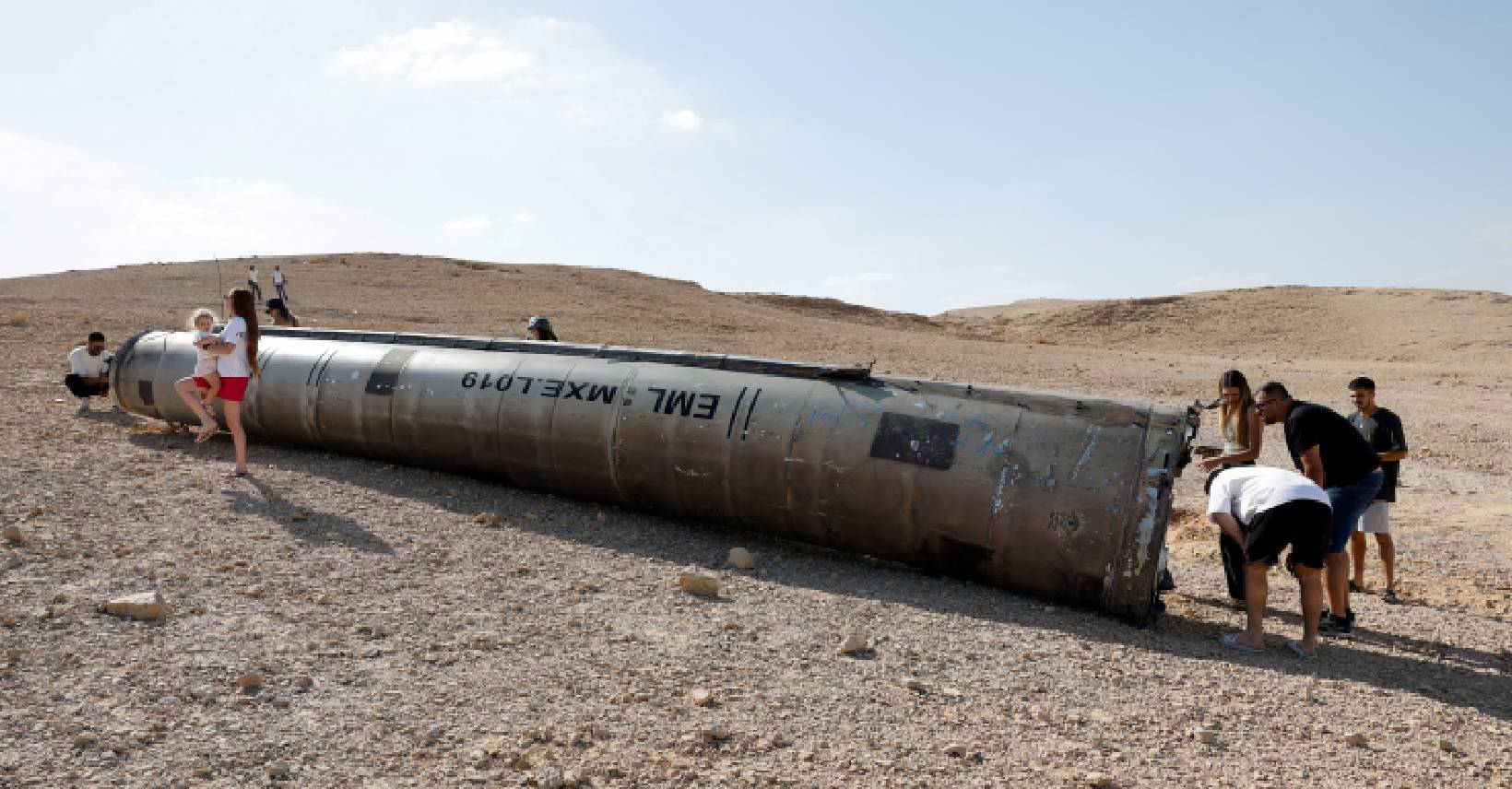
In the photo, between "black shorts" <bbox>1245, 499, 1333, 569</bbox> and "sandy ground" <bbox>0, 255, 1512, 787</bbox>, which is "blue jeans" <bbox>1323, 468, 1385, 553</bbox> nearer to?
"sandy ground" <bbox>0, 255, 1512, 787</bbox>

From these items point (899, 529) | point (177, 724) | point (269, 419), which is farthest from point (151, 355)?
point (899, 529)

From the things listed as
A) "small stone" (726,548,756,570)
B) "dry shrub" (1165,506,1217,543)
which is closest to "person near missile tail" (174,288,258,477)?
"small stone" (726,548,756,570)

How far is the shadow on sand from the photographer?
16.4 ft

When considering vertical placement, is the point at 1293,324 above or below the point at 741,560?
above

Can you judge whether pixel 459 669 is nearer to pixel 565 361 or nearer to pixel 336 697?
pixel 336 697

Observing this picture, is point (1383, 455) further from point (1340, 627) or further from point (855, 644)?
point (855, 644)

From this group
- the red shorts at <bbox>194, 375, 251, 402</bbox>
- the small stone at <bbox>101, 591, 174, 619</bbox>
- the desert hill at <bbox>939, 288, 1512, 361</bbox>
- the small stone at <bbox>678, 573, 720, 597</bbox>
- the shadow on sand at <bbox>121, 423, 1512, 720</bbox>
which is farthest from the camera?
the desert hill at <bbox>939, 288, 1512, 361</bbox>

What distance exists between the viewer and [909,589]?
5992 millimetres

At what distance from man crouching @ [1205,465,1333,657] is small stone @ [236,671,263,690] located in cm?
507

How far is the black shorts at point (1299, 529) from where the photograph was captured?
5.07m

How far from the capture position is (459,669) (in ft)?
14.3

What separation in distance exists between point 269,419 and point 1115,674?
8.13m

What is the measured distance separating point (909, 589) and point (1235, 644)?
190 centimetres

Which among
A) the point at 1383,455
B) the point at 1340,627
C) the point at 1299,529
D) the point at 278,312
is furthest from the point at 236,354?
the point at 1383,455
